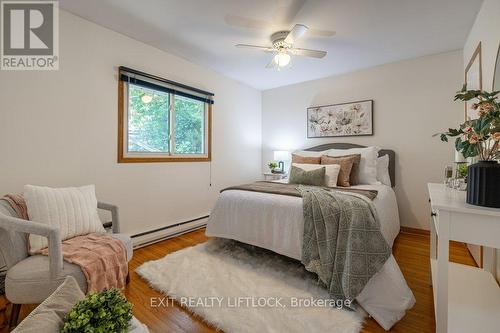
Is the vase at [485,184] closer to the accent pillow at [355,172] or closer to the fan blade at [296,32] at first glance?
the fan blade at [296,32]

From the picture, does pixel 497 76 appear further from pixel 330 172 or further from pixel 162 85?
pixel 162 85

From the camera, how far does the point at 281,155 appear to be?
4395mm

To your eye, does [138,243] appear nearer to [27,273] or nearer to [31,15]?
[27,273]

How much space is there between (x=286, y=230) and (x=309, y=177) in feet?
3.33

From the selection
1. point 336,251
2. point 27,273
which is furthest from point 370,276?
point 27,273

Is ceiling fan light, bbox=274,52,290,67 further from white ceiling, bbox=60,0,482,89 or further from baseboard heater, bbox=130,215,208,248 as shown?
baseboard heater, bbox=130,215,208,248

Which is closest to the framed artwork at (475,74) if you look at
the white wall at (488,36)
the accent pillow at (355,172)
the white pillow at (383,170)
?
the white wall at (488,36)

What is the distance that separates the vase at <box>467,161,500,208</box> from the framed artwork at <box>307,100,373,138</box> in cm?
264

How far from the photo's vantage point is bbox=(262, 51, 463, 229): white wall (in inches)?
120

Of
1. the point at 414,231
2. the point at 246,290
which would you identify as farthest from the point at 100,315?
the point at 414,231

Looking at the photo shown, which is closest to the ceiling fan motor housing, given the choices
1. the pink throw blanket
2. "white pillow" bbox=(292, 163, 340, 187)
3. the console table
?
"white pillow" bbox=(292, 163, 340, 187)

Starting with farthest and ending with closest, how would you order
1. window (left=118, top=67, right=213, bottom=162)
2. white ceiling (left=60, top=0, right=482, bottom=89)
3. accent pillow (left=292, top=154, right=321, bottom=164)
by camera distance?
accent pillow (left=292, top=154, right=321, bottom=164) < window (left=118, top=67, right=213, bottom=162) < white ceiling (left=60, top=0, right=482, bottom=89)

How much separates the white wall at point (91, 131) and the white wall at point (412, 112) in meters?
2.47

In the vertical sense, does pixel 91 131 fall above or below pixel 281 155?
above
